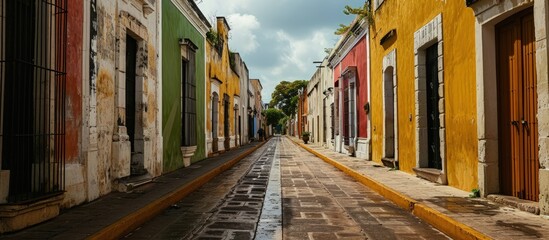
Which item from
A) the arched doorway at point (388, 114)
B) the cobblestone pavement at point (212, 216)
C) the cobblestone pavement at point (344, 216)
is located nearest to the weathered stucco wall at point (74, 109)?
the cobblestone pavement at point (212, 216)

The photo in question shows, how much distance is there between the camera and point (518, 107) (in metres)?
5.89

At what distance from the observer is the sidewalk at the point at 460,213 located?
435 centimetres

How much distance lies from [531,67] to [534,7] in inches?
30.7

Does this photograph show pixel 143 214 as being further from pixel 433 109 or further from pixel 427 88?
pixel 427 88

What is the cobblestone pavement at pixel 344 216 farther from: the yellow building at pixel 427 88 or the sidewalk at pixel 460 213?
the yellow building at pixel 427 88

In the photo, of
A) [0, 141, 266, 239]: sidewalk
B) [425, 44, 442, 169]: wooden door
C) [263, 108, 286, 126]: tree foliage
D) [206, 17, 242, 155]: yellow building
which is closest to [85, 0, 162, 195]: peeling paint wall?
[0, 141, 266, 239]: sidewalk

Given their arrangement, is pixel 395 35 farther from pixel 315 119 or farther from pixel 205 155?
pixel 315 119

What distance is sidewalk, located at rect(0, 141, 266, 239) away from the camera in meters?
4.40

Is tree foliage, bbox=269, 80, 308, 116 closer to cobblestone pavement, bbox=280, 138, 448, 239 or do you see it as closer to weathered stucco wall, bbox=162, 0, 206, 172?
weathered stucco wall, bbox=162, 0, 206, 172

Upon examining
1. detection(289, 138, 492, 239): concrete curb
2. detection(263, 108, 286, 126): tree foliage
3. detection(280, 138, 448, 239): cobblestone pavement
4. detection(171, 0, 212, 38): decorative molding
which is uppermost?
detection(171, 0, 212, 38): decorative molding

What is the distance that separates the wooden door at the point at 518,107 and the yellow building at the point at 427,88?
0.48 metres

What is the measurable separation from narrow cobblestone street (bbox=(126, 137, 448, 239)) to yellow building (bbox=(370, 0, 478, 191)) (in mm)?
1502

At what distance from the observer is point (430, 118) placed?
929cm

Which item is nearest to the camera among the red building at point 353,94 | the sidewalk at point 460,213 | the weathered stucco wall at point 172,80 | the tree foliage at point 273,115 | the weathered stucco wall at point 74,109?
the sidewalk at point 460,213
